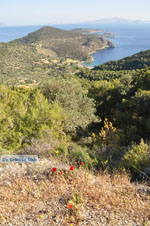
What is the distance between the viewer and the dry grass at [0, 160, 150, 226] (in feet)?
9.95

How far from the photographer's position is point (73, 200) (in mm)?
3350

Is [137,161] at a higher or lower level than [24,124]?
higher

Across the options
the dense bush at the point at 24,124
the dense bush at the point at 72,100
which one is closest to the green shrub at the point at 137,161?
the dense bush at the point at 24,124

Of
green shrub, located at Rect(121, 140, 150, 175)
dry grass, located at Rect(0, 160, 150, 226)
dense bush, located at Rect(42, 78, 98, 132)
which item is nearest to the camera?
dry grass, located at Rect(0, 160, 150, 226)

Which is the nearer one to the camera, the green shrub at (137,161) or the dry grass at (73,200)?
the dry grass at (73,200)

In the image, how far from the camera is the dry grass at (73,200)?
119 inches

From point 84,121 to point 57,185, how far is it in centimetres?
978

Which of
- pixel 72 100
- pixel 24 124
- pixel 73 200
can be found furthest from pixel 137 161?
pixel 72 100

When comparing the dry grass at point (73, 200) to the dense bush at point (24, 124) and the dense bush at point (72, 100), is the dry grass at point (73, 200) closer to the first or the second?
the dense bush at point (24, 124)

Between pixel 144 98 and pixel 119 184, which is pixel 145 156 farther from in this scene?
pixel 144 98

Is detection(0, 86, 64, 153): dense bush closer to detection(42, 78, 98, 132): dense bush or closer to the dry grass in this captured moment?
detection(42, 78, 98, 132): dense bush

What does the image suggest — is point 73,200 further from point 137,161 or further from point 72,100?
point 72,100

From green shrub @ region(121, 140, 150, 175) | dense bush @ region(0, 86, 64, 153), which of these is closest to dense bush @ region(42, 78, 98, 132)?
dense bush @ region(0, 86, 64, 153)

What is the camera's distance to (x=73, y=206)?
318 cm
